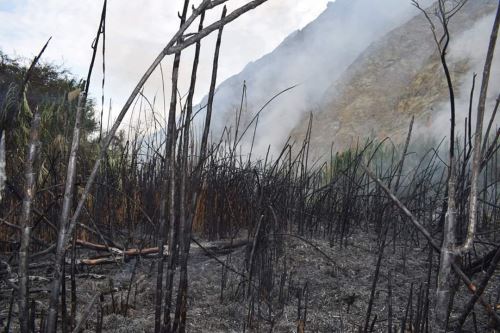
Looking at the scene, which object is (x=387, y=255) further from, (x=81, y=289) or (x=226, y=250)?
(x=81, y=289)

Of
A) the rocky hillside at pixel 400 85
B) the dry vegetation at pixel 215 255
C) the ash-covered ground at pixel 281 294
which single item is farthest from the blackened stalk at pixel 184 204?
the rocky hillside at pixel 400 85

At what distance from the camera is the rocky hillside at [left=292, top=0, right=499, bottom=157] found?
1185 cm

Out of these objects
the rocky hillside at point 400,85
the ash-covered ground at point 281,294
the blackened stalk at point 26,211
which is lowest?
the ash-covered ground at point 281,294

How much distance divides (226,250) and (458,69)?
38.5 feet

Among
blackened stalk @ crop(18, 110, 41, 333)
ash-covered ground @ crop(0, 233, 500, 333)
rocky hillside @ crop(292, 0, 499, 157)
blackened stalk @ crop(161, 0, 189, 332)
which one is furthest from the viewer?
rocky hillside @ crop(292, 0, 499, 157)

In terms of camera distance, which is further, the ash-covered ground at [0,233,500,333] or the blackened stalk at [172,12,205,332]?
the ash-covered ground at [0,233,500,333]

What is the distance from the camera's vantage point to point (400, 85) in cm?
1530

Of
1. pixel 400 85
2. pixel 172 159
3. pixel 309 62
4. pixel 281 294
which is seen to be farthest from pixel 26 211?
pixel 309 62

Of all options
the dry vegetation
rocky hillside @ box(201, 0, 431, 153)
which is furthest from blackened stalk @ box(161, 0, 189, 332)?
rocky hillside @ box(201, 0, 431, 153)

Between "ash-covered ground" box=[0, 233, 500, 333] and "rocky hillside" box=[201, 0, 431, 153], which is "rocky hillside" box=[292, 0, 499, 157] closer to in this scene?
"rocky hillside" box=[201, 0, 431, 153]

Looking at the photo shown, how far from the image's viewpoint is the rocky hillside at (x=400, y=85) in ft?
38.9

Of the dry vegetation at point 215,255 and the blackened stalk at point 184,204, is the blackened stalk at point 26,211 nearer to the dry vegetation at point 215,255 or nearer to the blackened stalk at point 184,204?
the dry vegetation at point 215,255

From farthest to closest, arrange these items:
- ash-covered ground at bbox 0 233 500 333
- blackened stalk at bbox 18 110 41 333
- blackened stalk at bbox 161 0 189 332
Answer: ash-covered ground at bbox 0 233 500 333 → blackened stalk at bbox 161 0 189 332 → blackened stalk at bbox 18 110 41 333

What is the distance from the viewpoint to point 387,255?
208 centimetres
